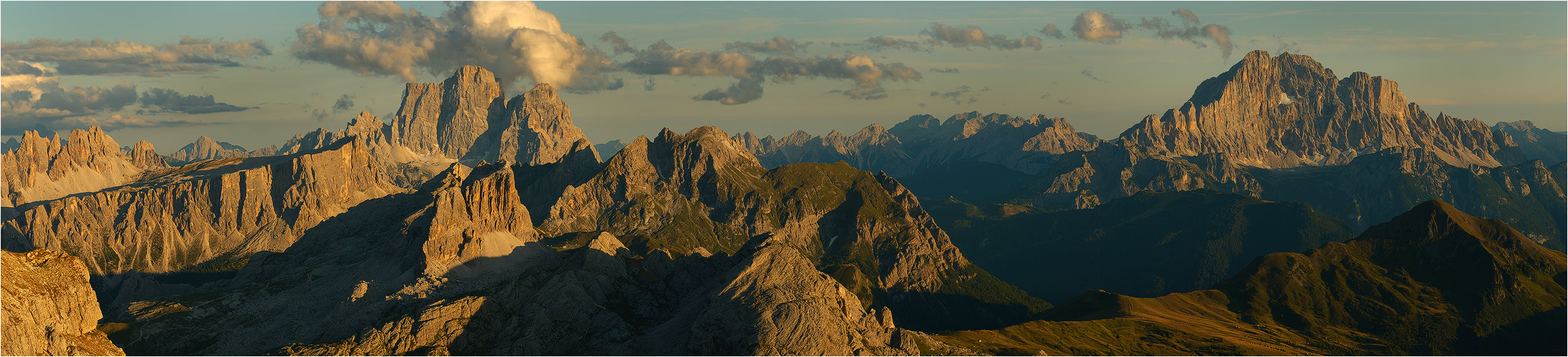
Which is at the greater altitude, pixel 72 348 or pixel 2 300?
pixel 2 300

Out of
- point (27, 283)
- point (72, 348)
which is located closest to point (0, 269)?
point (27, 283)

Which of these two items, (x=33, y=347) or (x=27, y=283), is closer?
(x=33, y=347)

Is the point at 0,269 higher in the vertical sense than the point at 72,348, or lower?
higher

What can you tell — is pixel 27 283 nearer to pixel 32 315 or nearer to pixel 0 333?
pixel 32 315

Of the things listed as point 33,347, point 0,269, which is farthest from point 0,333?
point 0,269

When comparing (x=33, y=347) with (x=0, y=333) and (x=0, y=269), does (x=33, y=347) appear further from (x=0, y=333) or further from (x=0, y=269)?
(x=0, y=269)

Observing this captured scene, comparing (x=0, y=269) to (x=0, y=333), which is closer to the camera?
(x=0, y=333)

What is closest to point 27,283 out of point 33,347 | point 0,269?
point 0,269

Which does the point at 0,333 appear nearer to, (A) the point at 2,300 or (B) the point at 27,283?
(A) the point at 2,300
